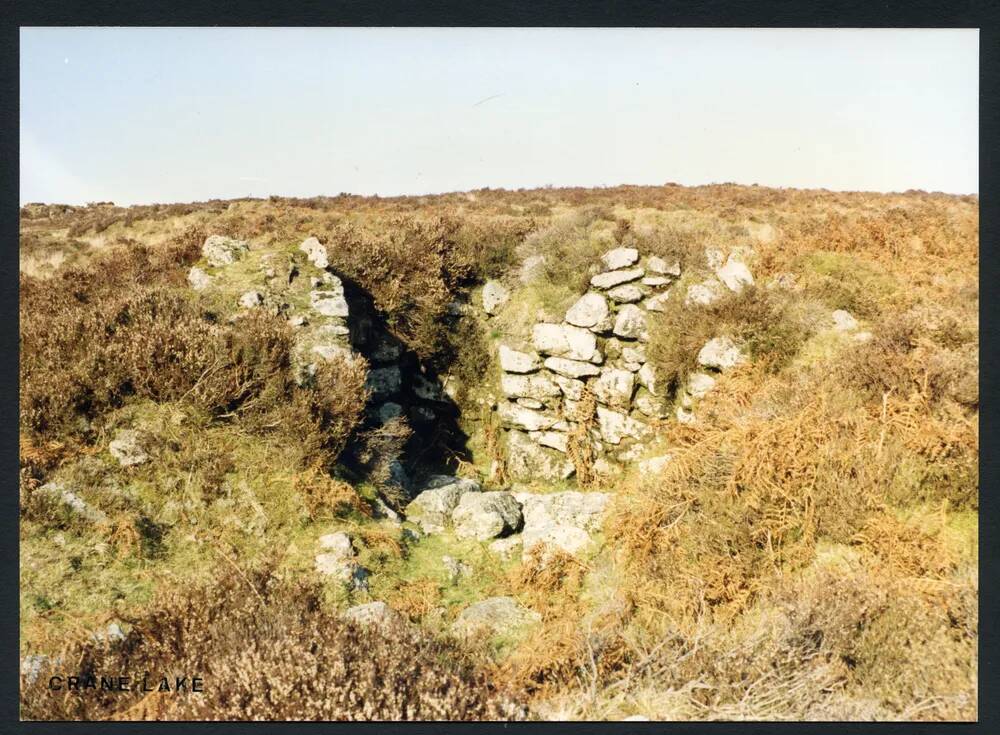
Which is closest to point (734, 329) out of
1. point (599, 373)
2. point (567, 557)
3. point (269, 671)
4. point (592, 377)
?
point (599, 373)

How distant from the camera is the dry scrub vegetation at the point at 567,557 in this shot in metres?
4.46

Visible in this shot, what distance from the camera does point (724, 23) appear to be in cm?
533

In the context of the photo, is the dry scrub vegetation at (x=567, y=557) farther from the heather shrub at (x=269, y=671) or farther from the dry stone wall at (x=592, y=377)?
the dry stone wall at (x=592, y=377)

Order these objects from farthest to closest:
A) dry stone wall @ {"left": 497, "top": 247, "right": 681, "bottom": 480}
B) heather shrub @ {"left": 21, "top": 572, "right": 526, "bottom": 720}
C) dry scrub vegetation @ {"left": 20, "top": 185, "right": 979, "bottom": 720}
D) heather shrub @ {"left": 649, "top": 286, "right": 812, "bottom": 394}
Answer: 1. dry stone wall @ {"left": 497, "top": 247, "right": 681, "bottom": 480}
2. heather shrub @ {"left": 649, "top": 286, "right": 812, "bottom": 394}
3. dry scrub vegetation @ {"left": 20, "top": 185, "right": 979, "bottom": 720}
4. heather shrub @ {"left": 21, "top": 572, "right": 526, "bottom": 720}

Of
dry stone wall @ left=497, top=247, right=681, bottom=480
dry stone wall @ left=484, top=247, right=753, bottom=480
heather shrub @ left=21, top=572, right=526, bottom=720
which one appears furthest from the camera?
dry stone wall @ left=497, top=247, right=681, bottom=480

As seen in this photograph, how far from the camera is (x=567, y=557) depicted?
23.7 ft

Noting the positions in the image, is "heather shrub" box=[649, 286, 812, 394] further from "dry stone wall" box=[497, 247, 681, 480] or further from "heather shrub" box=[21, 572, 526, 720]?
"heather shrub" box=[21, 572, 526, 720]

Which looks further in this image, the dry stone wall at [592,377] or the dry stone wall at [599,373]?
the dry stone wall at [592,377]

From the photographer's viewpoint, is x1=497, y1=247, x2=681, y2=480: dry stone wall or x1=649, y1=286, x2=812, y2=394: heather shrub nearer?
x1=649, y1=286, x2=812, y2=394: heather shrub

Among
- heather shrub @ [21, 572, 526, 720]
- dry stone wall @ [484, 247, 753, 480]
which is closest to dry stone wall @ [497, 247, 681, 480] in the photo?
dry stone wall @ [484, 247, 753, 480]

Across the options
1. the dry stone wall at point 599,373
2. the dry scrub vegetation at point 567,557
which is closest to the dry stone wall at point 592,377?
the dry stone wall at point 599,373

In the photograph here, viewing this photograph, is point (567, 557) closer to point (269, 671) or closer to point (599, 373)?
point (269, 671)

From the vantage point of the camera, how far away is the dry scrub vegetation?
4.46 metres
